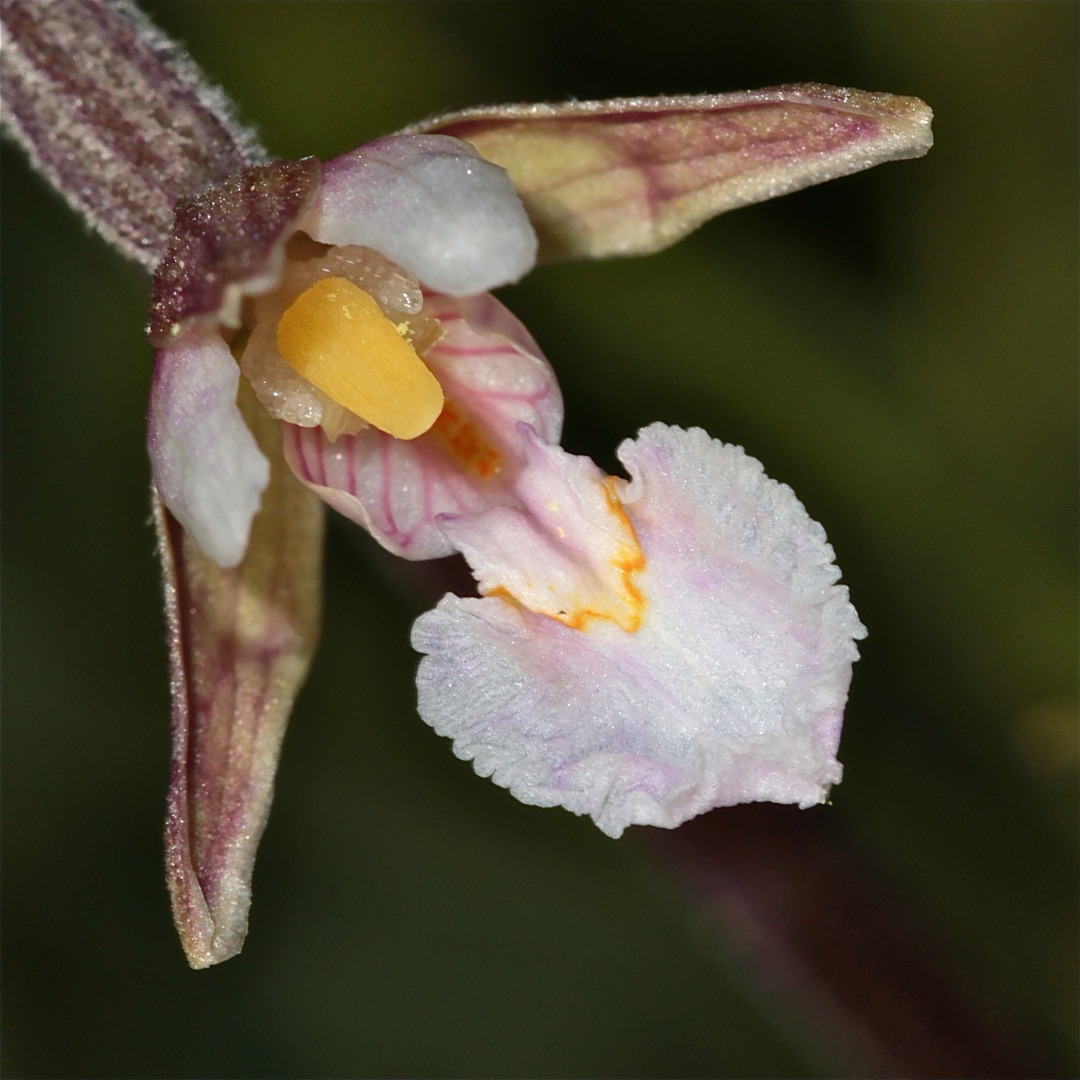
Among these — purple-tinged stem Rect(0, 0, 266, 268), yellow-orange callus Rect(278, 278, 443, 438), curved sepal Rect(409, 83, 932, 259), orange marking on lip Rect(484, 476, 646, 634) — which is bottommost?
orange marking on lip Rect(484, 476, 646, 634)

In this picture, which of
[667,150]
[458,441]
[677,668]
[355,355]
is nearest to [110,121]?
[355,355]

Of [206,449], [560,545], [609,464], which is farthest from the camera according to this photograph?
[609,464]

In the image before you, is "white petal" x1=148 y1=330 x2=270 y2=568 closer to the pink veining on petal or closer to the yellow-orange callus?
the yellow-orange callus

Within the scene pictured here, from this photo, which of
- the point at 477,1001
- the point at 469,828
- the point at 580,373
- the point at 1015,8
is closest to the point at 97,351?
the point at 580,373

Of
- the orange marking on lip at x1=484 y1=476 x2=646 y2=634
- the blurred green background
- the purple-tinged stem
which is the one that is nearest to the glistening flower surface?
the orange marking on lip at x1=484 y1=476 x2=646 y2=634

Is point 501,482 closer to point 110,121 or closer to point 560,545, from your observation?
point 560,545

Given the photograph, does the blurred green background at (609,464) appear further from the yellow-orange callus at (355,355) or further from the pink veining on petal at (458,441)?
the yellow-orange callus at (355,355)

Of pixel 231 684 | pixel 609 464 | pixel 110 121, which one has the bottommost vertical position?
pixel 609 464
